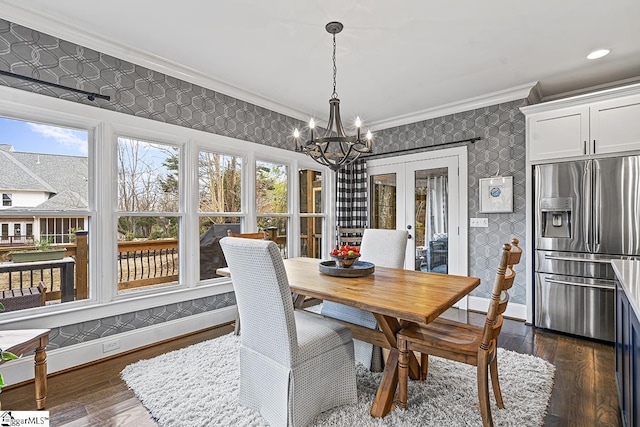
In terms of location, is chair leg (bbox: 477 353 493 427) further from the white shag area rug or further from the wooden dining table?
the wooden dining table

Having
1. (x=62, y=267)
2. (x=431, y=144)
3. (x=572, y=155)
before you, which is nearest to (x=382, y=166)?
(x=431, y=144)

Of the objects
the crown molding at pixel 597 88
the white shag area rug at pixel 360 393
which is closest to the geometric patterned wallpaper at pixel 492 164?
the crown molding at pixel 597 88

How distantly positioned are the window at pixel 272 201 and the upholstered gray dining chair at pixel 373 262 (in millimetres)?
1553

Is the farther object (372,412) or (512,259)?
(372,412)

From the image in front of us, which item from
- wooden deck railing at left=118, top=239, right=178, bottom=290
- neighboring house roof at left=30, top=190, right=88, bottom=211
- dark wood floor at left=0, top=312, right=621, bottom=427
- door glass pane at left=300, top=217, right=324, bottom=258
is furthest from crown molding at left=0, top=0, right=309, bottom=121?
dark wood floor at left=0, top=312, right=621, bottom=427

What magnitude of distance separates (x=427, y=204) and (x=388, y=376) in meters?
3.08

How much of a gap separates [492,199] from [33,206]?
4.53 meters

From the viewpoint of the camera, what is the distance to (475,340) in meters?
1.86

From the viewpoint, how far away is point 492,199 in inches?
154

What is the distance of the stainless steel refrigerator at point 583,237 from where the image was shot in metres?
3.03

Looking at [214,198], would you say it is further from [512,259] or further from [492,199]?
[492,199]

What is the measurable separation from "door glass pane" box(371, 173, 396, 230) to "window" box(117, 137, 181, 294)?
3008 millimetres

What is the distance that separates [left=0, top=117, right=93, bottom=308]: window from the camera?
2420 mm

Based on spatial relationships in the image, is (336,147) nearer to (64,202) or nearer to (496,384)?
(496,384)
